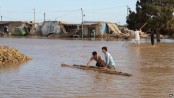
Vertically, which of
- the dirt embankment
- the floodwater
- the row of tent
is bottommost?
the floodwater

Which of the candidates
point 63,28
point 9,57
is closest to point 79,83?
point 9,57

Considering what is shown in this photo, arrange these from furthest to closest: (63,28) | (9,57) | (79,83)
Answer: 1. (63,28)
2. (9,57)
3. (79,83)

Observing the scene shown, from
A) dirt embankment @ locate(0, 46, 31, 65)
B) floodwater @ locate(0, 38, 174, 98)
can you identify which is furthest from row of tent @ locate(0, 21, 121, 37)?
floodwater @ locate(0, 38, 174, 98)

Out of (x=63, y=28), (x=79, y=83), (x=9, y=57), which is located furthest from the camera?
(x=63, y=28)

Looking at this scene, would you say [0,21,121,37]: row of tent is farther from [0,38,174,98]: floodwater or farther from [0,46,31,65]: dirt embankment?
[0,38,174,98]: floodwater

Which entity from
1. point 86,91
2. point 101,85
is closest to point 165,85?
point 101,85

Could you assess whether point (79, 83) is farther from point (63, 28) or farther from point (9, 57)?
point (63, 28)

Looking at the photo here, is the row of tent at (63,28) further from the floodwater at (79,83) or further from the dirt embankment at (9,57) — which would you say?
the floodwater at (79,83)

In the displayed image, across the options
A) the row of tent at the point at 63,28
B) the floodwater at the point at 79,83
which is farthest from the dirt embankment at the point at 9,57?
the row of tent at the point at 63,28

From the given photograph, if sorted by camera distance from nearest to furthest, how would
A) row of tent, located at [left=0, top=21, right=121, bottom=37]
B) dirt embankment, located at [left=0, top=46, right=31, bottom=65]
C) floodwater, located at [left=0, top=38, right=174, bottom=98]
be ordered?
floodwater, located at [left=0, top=38, right=174, bottom=98] → dirt embankment, located at [left=0, top=46, right=31, bottom=65] → row of tent, located at [left=0, top=21, right=121, bottom=37]

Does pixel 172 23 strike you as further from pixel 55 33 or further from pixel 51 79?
pixel 51 79

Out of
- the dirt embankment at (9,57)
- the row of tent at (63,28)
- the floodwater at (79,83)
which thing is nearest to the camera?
the floodwater at (79,83)

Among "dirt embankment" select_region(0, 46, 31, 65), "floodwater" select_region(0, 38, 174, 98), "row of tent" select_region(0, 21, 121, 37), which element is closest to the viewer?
"floodwater" select_region(0, 38, 174, 98)

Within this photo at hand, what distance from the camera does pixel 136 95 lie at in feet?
31.2
